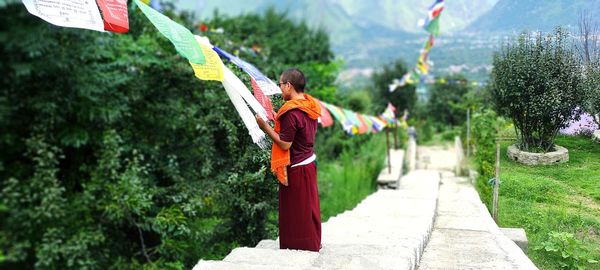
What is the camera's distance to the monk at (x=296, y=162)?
10.7 ft

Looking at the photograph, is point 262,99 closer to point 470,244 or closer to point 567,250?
point 470,244

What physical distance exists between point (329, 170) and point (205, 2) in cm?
1655

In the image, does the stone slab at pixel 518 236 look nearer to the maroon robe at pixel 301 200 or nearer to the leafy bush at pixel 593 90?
the leafy bush at pixel 593 90

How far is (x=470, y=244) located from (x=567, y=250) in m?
0.57

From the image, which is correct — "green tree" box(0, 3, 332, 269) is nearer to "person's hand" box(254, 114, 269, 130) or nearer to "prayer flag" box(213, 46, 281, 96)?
"prayer flag" box(213, 46, 281, 96)

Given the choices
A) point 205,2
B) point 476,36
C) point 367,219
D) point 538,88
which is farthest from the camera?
point 205,2

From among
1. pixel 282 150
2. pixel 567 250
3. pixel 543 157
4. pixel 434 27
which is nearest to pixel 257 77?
pixel 282 150

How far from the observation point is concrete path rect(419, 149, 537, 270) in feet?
10.00

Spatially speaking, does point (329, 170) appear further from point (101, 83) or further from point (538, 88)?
point (538, 88)

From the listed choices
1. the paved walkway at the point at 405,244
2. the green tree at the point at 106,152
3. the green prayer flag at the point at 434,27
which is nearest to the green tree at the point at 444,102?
the green prayer flag at the point at 434,27

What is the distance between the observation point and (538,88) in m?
3.61

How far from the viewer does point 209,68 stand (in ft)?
10.6

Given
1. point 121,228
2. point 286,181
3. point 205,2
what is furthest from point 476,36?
point 205,2

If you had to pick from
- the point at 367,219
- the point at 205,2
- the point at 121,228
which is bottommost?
the point at 121,228
